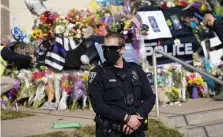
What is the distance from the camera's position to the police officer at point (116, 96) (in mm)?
3865

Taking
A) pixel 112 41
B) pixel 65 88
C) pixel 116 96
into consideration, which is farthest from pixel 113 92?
pixel 65 88

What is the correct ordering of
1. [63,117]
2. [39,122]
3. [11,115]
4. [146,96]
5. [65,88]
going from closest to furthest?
[146,96]
[39,122]
[63,117]
[11,115]
[65,88]

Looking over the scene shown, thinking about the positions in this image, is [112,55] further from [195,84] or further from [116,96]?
[195,84]

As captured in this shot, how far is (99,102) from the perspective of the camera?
391 cm

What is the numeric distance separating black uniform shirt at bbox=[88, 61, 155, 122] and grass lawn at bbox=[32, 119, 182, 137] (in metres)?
A: 2.65

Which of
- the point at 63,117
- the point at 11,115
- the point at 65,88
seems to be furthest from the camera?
the point at 65,88

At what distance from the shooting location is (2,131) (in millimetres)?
6820

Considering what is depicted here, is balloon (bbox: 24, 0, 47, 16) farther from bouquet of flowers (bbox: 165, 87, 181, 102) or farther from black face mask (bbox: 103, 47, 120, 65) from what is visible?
black face mask (bbox: 103, 47, 120, 65)

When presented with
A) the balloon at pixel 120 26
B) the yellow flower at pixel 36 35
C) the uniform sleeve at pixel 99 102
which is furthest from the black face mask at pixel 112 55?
the yellow flower at pixel 36 35

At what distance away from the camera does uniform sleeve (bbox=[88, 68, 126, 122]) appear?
3848mm

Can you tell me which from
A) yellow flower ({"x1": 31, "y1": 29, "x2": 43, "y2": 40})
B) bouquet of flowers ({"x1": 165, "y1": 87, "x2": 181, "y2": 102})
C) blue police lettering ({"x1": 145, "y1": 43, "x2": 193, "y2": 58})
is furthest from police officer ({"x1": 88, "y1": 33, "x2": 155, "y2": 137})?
blue police lettering ({"x1": 145, "y1": 43, "x2": 193, "y2": 58})

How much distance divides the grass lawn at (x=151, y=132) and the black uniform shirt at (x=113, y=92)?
2651 mm

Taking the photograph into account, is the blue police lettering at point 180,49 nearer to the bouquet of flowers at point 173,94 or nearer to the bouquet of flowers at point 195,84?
the bouquet of flowers at point 195,84

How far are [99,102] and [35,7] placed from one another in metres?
6.45
